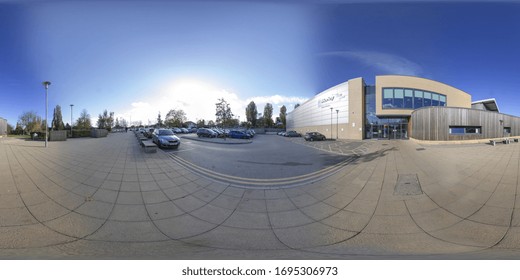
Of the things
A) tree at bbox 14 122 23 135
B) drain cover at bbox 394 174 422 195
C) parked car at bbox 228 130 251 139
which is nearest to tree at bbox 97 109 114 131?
tree at bbox 14 122 23 135

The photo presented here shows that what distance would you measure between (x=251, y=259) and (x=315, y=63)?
1.96m

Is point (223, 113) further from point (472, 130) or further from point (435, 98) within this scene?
point (472, 130)

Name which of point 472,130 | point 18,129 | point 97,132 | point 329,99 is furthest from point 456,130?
point 18,129

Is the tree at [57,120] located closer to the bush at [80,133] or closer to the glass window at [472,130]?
the bush at [80,133]

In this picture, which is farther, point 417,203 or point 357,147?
point 357,147

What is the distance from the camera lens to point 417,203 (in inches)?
72.2

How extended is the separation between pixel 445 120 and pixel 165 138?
3455mm

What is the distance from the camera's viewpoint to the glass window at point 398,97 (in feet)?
5.74

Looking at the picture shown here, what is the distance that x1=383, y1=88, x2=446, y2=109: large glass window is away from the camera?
1718 millimetres

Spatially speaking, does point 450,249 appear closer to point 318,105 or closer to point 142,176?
point 318,105

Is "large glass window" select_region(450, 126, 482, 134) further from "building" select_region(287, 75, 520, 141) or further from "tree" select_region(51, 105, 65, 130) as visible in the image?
"tree" select_region(51, 105, 65, 130)
